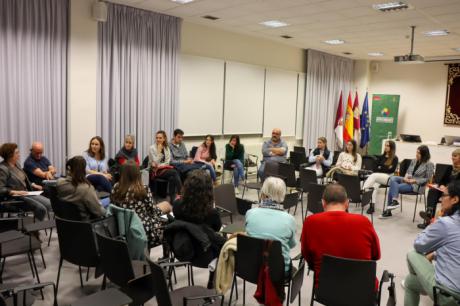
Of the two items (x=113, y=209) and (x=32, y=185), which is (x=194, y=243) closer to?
(x=113, y=209)

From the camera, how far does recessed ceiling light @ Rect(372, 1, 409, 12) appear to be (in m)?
5.59

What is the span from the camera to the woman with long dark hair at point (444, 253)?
2.57m

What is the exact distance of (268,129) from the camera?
31.1 ft

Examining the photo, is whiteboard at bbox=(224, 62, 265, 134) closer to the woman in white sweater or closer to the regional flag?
the woman in white sweater

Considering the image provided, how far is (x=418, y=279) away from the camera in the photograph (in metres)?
2.94

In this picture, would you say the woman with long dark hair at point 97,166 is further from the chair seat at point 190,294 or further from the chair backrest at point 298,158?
the chair backrest at point 298,158

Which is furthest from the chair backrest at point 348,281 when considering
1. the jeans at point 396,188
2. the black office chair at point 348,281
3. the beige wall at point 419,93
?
the beige wall at point 419,93

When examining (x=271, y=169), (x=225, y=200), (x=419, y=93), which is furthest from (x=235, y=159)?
(x=419, y=93)

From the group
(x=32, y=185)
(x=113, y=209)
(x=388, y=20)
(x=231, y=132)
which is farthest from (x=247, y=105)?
(x=113, y=209)

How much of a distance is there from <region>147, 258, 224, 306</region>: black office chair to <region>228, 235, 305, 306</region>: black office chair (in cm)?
35

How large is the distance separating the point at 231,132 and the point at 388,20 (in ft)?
12.1

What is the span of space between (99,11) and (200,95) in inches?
100

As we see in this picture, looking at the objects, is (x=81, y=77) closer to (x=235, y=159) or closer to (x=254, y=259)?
(x=235, y=159)

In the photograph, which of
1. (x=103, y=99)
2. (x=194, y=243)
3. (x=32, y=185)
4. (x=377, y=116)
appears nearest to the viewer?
(x=194, y=243)
